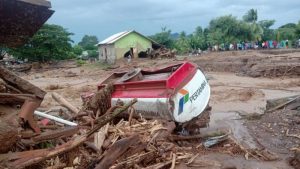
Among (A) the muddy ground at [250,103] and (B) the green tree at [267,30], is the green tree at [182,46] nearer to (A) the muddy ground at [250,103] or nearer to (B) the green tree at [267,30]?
(B) the green tree at [267,30]

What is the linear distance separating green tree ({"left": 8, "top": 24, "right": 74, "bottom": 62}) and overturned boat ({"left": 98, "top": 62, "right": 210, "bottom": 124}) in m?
39.0

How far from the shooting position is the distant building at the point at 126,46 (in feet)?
162

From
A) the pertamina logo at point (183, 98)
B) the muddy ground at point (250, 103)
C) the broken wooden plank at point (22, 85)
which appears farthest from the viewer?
the pertamina logo at point (183, 98)

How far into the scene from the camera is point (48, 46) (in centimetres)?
4756

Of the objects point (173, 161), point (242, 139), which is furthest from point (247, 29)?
point (173, 161)

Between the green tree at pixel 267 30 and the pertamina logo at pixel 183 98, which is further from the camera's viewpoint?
the green tree at pixel 267 30

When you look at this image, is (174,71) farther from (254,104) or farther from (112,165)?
(254,104)

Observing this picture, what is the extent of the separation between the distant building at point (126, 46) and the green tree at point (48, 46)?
4574 millimetres

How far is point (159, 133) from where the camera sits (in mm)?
Result: 6707

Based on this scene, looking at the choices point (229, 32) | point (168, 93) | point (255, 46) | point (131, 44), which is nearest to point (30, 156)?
point (168, 93)

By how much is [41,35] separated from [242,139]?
4115 centimetres

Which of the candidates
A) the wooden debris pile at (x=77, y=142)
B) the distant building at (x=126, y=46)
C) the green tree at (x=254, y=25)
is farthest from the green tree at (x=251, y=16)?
the wooden debris pile at (x=77, y=142)

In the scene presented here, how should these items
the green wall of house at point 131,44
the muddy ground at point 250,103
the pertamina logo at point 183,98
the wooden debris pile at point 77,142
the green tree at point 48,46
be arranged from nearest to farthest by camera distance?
the wooden debris pile at point 77,142 → the muddy ground at point 250,103 → the pertamina logo at point 183,98 → the green tree at point 48,46 → the green wall of house at point 131,44

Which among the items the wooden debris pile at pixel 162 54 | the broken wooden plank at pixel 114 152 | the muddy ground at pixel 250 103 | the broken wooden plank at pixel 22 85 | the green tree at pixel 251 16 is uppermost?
the green tree at pixel 251 16
